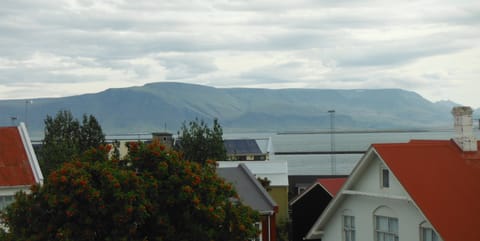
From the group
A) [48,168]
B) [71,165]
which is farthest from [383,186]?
[48,168]

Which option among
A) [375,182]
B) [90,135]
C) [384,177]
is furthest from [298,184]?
[384,177]

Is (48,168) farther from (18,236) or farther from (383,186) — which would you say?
(383,186)

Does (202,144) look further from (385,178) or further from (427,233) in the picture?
(427,233)

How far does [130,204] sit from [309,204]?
25.6m

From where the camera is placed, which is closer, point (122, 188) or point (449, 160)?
point (449, 160)

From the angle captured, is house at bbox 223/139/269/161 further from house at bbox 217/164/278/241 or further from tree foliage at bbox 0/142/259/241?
tree foliage at bbox 0/142/259/241

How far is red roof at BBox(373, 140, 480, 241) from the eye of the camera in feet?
78.5

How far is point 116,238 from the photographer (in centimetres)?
2850

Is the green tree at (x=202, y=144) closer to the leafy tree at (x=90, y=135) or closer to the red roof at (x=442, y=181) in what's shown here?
the leafy tree at (x=90, y=135)

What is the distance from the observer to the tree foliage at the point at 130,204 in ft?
93.5

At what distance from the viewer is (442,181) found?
999 inches

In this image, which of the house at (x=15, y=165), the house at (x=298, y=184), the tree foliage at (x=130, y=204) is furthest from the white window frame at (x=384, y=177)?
the house at (x=298, y=184)

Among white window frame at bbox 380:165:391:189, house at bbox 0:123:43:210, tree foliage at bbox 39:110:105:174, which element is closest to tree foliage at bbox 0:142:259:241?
white window frame at bbox 380:165:391:189

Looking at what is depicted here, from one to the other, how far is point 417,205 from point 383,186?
3.03 m
